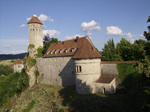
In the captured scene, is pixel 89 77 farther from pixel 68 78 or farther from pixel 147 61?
pixel 147 61

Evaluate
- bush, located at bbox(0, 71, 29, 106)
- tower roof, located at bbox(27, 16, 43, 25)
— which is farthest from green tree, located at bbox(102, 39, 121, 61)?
bush, located at bbox(0, 71, 29, 106)

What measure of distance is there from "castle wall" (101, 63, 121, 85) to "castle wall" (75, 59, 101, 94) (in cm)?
207

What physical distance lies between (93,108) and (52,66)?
53.3 feet

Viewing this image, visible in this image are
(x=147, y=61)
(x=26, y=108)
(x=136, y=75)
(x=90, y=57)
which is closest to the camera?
(x=147, y=61)

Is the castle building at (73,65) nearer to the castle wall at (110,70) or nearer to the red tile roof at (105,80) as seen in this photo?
the red tile roof at (105,80)

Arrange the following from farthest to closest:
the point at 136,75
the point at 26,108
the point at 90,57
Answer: the point at 26,108 → the point at 90,57 → the point at 136,75

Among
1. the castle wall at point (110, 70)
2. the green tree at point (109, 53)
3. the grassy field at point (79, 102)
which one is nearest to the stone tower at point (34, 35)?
the grassy field at point (79, 102)

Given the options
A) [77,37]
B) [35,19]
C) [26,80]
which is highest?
[35,19]

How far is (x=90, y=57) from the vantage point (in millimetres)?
21703

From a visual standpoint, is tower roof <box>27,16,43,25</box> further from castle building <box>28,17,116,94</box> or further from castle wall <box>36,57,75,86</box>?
castle wall <box>36,57,75,86</box>

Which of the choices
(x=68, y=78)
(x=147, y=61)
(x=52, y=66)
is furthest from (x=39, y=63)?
(x=147, y=61)

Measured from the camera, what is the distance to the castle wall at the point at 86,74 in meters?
21.9

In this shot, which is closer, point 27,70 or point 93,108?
point 93,108

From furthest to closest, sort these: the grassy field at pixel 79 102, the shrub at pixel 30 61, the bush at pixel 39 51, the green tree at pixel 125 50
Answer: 1. the bush at pixel 39 51
2. the shrub at pixel 30 61
3. the green tree at pixel 125 50
4. the grassy field at pixel 79 102
